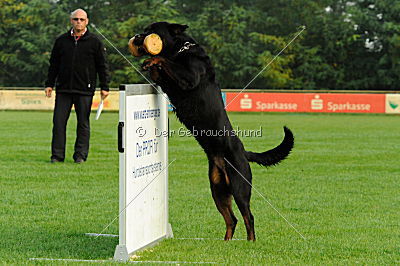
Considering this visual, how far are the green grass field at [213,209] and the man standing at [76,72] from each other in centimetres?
75

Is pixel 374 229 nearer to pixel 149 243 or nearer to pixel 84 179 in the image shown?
pixel 149 243

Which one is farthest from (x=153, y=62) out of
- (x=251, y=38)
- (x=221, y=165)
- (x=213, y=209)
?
(x=251, y=38)

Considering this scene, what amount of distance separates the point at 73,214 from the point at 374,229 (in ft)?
9.26

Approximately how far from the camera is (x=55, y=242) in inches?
226

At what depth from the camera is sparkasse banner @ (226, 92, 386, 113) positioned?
30078 millimetres

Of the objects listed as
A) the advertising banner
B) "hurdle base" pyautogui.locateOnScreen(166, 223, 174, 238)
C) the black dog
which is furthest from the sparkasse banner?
the black dog

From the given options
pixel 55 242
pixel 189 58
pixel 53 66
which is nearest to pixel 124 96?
pixel 189 58

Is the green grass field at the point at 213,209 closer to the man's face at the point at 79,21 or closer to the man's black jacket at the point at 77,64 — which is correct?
the man's black jacket at the point at 77,64

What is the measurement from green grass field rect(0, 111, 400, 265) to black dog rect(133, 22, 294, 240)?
0.46 m

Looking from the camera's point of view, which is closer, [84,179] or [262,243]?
[262,243]

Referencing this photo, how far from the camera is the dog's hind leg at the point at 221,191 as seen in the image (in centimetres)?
573

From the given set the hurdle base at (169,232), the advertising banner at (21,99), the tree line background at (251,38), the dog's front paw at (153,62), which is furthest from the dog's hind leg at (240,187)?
the tree line background at (251,38)

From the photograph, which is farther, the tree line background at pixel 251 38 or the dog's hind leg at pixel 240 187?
the tree line background at pixel 251 38

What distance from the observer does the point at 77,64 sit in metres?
10.9
